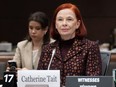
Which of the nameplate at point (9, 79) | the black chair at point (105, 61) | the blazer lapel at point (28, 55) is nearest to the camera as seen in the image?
the nameplate at point (9, 79)


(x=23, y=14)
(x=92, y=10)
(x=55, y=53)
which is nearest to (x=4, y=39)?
(x=23, y=14)

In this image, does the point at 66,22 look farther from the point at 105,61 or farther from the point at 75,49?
the point at 105,61

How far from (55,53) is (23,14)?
4.41 m

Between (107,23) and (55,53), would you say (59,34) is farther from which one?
(107,23)

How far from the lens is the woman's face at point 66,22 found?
2.54 metres

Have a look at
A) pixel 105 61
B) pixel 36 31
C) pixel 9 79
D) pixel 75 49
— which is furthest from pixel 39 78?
pixel 36 31

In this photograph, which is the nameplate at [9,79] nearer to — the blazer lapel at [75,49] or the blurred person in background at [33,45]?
the blazer lapel at [75,49]

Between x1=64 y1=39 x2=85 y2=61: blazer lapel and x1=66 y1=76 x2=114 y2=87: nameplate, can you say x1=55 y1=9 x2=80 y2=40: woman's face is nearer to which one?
x1=64 y1=39 x2=85 y2=61: blazer lapel

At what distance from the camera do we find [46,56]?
2701 millimetres

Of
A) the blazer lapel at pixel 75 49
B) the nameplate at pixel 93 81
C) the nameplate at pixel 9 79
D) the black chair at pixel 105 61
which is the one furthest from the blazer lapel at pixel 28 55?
the nameplate at pixel 93 81

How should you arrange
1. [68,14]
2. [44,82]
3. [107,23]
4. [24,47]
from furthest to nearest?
1. [107,23]
2. [24,47]
3. [68,14]
4. [44,82]

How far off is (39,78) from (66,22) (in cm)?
56

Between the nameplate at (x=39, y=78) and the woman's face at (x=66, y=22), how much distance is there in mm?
498

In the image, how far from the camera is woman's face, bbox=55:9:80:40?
8.34 feet
